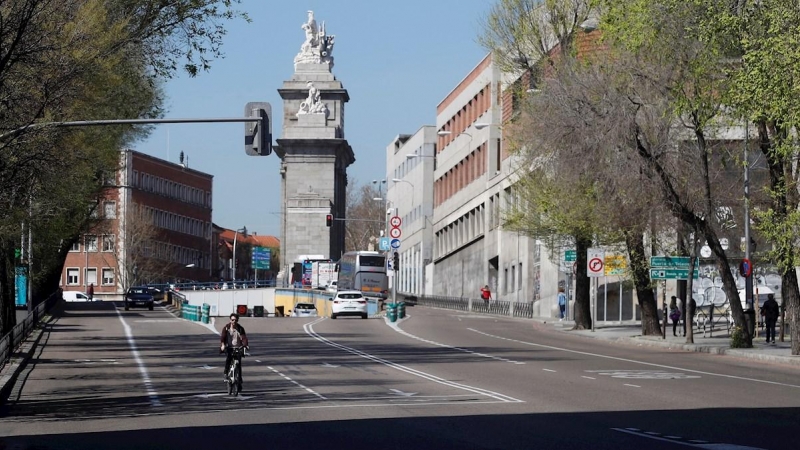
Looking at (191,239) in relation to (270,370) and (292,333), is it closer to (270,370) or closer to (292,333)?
(292,333)

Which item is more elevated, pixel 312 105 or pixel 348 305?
pixel 312 105

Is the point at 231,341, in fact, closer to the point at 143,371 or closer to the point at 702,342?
the point at 143,371

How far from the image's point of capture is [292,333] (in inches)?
2141

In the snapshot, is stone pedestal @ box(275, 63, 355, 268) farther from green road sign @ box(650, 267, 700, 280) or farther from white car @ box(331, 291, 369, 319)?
green road sign @ box(650, 267, 700, 280)

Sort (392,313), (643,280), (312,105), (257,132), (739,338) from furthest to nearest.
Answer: (312,105), (392,313), (643,280), (739,338), (257,132)

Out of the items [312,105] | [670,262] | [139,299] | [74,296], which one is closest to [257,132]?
[670,262]

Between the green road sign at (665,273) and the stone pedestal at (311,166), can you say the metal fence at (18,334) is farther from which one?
the stone pedestal at (311,166)

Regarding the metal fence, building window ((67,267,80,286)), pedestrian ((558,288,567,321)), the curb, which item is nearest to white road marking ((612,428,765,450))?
the curb

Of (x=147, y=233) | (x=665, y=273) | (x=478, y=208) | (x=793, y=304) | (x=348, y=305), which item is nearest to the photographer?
(x=793, y=304)

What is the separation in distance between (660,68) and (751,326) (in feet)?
35.5

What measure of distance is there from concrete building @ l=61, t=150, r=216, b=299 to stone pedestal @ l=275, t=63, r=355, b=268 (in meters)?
13.4

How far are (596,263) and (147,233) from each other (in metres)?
86.6

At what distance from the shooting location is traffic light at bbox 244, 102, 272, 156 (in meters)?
29.7

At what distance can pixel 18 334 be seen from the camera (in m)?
41.5
